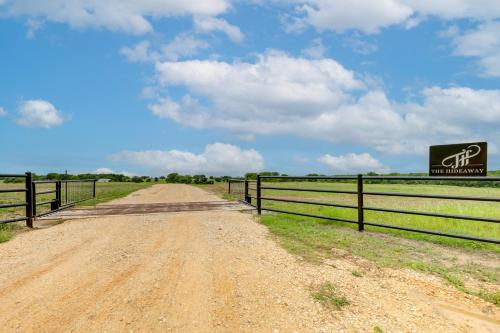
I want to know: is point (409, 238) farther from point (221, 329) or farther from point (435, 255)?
point (221, 329)

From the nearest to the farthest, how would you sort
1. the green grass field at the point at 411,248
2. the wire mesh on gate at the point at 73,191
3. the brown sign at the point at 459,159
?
the green grass field at the point at 411,248 → the brown sign at the point at 459,159 → the wire mesh on gate at the point at 73,191

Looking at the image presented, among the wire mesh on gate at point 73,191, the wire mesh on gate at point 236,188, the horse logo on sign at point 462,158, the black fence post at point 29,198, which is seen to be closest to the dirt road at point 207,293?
the black fence post at point 29,198

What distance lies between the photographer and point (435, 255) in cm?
716

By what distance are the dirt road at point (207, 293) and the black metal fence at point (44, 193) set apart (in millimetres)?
3447

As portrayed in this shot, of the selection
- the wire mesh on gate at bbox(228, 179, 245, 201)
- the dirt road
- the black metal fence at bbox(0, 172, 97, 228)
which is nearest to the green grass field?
the dirt road

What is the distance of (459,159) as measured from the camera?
28.6 feet

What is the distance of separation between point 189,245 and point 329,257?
2.93 meters

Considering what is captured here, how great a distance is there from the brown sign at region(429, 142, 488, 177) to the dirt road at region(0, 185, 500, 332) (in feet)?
13.2

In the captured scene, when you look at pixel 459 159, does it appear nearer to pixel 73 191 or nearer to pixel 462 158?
pixel 462 158

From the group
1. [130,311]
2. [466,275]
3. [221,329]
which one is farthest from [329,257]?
[130,311]

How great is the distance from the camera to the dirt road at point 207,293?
403cm

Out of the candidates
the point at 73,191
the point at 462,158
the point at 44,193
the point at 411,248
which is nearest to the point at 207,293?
the point at 411,248

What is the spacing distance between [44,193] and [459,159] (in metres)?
15.1

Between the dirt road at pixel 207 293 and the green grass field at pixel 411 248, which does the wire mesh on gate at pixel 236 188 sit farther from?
the dirt road at pixel 207 293
